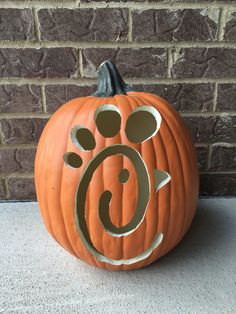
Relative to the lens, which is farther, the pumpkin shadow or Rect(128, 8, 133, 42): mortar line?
Rect(128, 8, 133, 42): mortar line

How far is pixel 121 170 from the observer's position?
2.05 feet

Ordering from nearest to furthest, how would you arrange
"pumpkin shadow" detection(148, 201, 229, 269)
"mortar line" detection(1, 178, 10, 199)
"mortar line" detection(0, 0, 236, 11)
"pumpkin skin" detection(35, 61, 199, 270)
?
"pumpkin skin" detection(35, 61, 199, 270)
"pumpkin shadow" detection(148, 201, 229, 269)
"mortar line" detection(0, 0, 236, 11)
"mortar line" detection(1, 178, 10, 199)

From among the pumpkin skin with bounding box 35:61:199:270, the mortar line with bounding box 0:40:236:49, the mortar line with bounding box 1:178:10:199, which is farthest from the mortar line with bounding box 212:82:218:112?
the mortar line with bounding box 1:178:10:199

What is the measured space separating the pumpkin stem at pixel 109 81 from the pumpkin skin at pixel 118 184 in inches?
0.7

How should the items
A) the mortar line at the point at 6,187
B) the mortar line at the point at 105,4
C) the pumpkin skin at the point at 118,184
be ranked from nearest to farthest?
the pumpkin skin at the point at 118,184
the mortar line at the point at 105,4
the mortar line at the point at 6,187

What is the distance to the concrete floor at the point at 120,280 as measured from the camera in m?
0.63

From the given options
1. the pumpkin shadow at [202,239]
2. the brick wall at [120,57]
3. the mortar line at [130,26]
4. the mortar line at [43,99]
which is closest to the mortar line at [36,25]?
the brick wall at [120,57]

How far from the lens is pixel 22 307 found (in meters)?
0.63

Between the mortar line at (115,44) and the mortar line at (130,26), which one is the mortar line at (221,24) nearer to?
the mortar line at (115,44)

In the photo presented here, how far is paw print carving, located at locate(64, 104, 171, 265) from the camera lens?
0.63 meters

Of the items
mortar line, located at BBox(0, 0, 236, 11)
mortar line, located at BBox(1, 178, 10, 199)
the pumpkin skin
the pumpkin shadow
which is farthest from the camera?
mortar line, located at BBox(1, 178, 10, 199)

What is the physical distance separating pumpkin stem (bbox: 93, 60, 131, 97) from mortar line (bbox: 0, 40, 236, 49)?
0.84 ft

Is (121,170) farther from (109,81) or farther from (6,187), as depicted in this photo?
(6,187)

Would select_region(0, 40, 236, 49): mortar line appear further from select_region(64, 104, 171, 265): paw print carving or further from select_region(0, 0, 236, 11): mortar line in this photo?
select_region(64, 104, 171, 265): paw print carving
